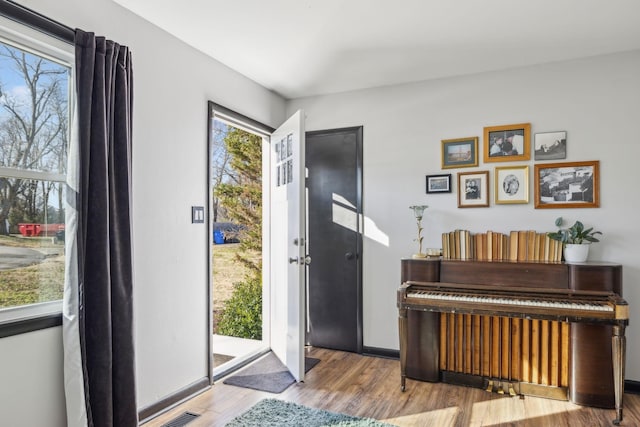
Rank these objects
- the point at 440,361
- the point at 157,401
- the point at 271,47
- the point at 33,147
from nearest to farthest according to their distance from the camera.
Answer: the point at 33,147
the point at 157,401
the point at 271,47
the point at 440,361

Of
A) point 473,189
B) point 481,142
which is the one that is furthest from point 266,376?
point 481,142

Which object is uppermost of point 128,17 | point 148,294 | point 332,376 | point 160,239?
point 128,17

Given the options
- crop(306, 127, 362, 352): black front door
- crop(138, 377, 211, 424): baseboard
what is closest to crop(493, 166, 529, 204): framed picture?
crop(306, 127, 362, 352): black front door

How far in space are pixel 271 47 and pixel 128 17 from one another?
93 cm

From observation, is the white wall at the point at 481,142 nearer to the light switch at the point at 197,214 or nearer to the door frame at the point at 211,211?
the door frame at the point at 211,211

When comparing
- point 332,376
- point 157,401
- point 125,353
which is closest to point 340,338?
point 332,376

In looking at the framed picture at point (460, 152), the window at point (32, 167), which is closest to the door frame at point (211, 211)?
the window at point (32, 167)

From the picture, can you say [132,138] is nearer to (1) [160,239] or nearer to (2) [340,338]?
(1) [160,239]

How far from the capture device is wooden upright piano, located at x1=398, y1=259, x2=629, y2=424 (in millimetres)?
2670

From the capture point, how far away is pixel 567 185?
3156 millimetres

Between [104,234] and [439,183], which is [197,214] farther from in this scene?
[439,183]

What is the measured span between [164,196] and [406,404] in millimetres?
2110

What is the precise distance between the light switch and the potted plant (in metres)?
2.53

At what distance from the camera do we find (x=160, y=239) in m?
2.67
